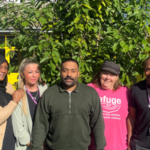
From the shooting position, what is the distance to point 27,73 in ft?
7.72

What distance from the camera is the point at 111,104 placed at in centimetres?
239

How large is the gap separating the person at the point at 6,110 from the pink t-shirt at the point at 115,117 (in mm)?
927

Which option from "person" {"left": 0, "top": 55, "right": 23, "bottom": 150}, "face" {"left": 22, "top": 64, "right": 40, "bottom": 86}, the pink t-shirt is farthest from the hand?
the pink t-shirt

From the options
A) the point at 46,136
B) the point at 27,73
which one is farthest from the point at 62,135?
the point at 27,73

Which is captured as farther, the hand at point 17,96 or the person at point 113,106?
the person at point 113,106

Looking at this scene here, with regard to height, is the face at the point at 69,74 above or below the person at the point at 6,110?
above

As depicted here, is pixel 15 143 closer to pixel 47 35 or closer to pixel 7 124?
pixel 7 124

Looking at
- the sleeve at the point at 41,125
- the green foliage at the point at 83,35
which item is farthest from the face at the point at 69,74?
the green foliage at the point at 83,35

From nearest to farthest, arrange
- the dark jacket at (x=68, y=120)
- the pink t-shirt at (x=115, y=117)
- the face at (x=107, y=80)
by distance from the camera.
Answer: the dark jacket at (x=68, y=120) → the pink t-shirt at (x=115, y=117) → the face at (x=107, y=80)

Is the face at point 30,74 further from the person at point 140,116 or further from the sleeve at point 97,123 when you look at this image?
the person at point 140,116

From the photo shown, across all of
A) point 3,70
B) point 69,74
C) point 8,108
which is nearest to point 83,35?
point 69,74

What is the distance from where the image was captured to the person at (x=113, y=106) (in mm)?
2352

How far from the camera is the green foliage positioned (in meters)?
2.56

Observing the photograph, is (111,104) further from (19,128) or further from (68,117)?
(19,128)
